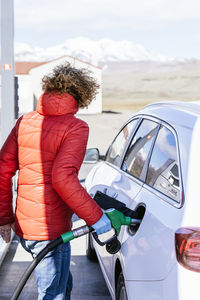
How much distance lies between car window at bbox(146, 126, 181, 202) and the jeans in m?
0.70

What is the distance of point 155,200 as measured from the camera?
8.50 ft

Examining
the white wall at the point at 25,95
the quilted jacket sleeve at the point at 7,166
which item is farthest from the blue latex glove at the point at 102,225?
the white wall at the point at 25,95

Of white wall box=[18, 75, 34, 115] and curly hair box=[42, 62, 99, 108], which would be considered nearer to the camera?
curly hair box=[42, 62, 99, 108]

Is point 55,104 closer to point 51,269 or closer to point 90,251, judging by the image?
point 51,269

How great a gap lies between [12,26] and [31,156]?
421 centimetres

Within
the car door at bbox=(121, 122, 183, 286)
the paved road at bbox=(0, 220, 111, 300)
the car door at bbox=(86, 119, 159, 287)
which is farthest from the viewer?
the paved road at bbox=(0, 220, 111, 300)

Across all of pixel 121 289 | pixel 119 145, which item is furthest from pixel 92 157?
pixel 121 289

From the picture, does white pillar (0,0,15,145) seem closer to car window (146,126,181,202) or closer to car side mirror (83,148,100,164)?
car side mirror (83,148,100,164)

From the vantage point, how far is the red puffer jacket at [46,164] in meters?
2.58

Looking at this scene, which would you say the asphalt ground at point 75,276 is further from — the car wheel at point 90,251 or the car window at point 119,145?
the car window at point 119,145

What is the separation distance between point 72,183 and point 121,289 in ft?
2.83

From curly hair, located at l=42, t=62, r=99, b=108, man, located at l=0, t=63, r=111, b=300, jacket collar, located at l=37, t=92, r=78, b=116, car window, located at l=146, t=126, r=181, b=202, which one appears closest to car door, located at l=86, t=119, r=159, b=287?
car window, located at l=146, t=126, r=181, b=202

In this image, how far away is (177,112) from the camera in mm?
2838

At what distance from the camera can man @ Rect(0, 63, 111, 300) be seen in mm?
2561
